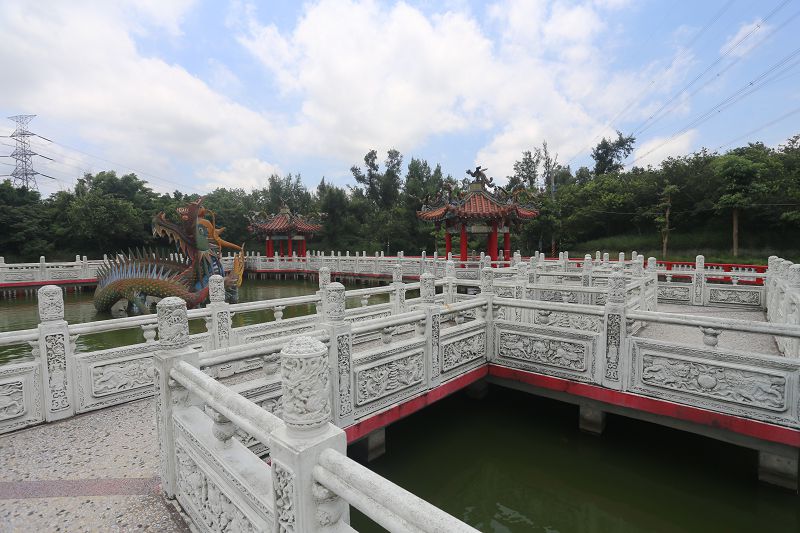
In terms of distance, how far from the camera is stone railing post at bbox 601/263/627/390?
15.7 feet

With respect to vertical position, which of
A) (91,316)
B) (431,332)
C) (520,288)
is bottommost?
(91,316)

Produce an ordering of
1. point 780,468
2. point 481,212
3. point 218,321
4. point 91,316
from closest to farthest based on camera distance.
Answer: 1. point 780,468
2. point 218,321
3. point 91,316
4. point 481,212

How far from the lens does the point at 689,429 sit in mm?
4539

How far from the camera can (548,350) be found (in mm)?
5418

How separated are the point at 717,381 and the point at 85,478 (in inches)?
234

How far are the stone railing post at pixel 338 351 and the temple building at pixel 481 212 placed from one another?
1500 cm

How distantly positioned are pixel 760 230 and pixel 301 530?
32.7 metres

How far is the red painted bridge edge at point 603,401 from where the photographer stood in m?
4.09

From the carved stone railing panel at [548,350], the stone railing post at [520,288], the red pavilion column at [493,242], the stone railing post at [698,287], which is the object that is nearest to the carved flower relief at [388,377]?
the carved stone railing panel at [548,350]

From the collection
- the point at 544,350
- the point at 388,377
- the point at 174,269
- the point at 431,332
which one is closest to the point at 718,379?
the point at 544,350

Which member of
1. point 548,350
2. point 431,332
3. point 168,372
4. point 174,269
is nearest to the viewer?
point 168,372

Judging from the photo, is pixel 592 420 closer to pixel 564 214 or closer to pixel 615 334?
pixel 615 334

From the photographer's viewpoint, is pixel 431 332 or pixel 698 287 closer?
pixel 431 332

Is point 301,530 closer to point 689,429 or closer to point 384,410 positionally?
point 384,410
